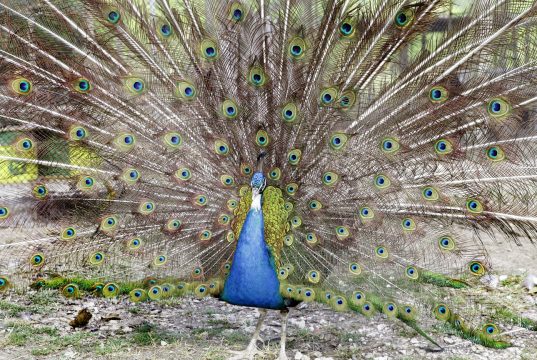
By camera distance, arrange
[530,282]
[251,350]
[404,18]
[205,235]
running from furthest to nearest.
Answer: [530,282], [251,350], [205,235], [404,18]

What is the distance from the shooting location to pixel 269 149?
3844mm

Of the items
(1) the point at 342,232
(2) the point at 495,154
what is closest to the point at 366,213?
(1) the point at 342,232

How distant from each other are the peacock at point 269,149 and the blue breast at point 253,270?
11 millimetres

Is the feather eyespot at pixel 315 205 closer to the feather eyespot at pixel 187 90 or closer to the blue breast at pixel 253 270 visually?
the blue breast at pixel 253 270

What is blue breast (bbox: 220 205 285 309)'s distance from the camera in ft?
11.9

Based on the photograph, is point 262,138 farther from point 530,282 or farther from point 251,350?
point 530,282

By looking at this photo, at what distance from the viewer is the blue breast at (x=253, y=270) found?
362cm

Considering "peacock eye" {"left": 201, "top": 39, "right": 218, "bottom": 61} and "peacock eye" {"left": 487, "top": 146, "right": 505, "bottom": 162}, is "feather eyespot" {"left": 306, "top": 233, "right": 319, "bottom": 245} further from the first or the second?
"peacock eye" {"left": 201, "top": 39, "right": 218, "bottom": 61}

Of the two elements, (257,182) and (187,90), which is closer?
(257,182)

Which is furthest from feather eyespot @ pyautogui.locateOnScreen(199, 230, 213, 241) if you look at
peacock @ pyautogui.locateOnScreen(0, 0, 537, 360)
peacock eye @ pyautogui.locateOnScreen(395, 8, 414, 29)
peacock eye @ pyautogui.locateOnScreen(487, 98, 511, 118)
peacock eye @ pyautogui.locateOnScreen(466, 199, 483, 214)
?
peacock eye @ pyautogui.locateOnScreen(487, 98, 511, 118)

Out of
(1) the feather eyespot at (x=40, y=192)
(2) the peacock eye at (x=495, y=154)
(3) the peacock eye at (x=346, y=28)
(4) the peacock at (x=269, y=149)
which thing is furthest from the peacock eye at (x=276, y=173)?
(1) the feather eyespot at (x=40, y=192)

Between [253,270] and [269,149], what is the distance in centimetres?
74

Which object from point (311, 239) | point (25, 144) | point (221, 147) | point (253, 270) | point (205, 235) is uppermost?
point (221, 147)

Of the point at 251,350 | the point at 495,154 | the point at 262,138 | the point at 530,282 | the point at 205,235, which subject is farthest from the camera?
the point at 530,282
